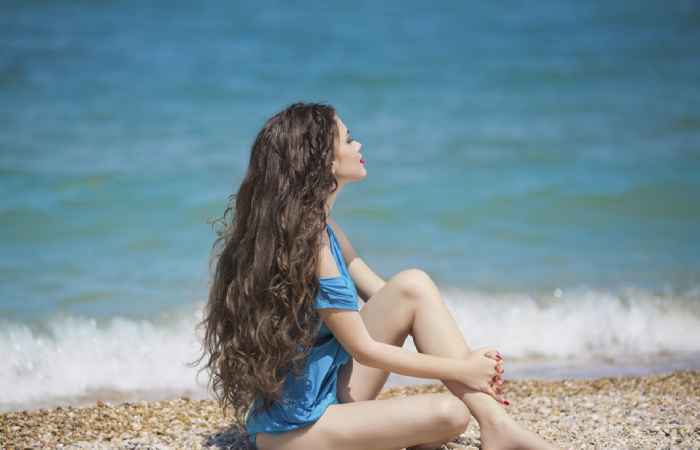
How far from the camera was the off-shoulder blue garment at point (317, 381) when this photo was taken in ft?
11.8

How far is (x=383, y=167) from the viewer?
10.7 m

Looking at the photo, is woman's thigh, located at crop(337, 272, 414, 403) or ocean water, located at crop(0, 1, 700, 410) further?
ocean water, located at crop(0, 1, 700, 410)

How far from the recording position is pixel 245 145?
37.1ft

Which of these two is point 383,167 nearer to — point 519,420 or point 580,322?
point 580,322

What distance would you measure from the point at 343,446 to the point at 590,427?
1.48 metres

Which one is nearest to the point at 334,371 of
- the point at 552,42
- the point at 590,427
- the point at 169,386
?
the point at 590,427

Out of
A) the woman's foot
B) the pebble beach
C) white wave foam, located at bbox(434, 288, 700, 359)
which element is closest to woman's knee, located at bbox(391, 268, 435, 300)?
the woman's foot

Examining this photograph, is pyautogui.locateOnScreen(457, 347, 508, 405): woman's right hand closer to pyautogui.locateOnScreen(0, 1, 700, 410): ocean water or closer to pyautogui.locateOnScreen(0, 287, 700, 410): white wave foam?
pyautogui.locateOnScreen(0, 1, 700, 410): ocean water

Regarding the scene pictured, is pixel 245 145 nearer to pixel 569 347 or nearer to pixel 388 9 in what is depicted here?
pixel 388 9

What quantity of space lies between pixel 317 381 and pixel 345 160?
0.89 metres

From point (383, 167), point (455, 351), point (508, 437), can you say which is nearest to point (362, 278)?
point (455, 351)

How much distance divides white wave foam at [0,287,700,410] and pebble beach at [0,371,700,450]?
993 mm

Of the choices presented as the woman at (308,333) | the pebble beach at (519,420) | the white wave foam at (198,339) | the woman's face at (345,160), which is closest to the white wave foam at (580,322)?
the white wave foam at (198,339)

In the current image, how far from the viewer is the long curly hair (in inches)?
141
